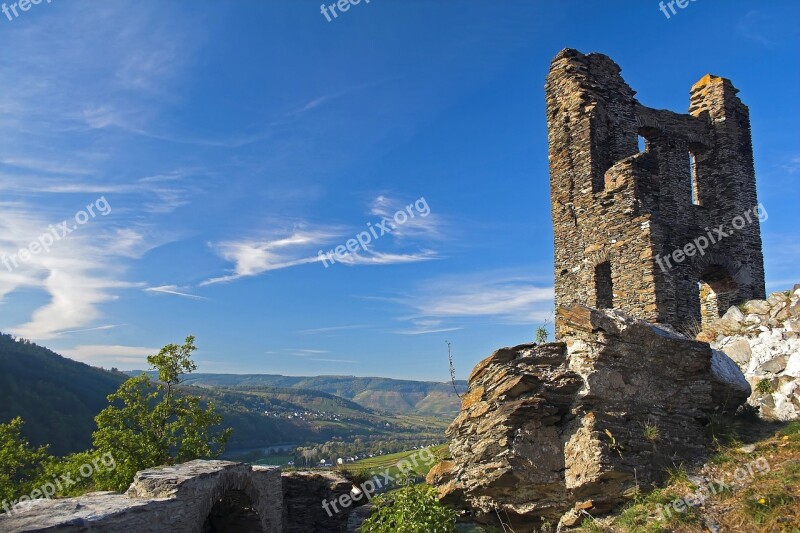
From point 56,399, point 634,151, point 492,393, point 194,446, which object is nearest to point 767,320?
point 634,151

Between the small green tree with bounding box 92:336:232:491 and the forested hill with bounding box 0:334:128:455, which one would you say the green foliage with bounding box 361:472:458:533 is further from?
the forested hill with bounding box 0:334:128:455

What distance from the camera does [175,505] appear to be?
383 inches

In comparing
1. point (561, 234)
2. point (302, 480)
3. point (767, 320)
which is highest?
point (561, 234)

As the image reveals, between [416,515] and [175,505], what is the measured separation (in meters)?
4.53

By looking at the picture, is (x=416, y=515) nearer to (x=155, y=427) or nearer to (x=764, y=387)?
(x=764, y=387)

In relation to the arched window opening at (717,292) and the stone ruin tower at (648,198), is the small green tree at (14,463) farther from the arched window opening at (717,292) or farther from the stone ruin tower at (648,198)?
the arched window opening at (717,292)

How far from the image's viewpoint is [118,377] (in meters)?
120

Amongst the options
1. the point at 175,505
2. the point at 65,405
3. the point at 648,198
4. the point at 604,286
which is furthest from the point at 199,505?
the point at 65,405

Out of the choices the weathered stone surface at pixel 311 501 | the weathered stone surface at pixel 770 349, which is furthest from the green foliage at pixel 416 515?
the weathered stone surface at pixel 311 501

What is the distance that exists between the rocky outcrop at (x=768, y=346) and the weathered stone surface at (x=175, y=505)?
435 inches

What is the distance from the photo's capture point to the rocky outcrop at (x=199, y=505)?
25.7ft

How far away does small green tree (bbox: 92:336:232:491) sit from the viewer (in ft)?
55.3

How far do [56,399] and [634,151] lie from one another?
89.1 meters

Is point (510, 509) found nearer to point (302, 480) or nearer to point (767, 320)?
point (767, 320)
